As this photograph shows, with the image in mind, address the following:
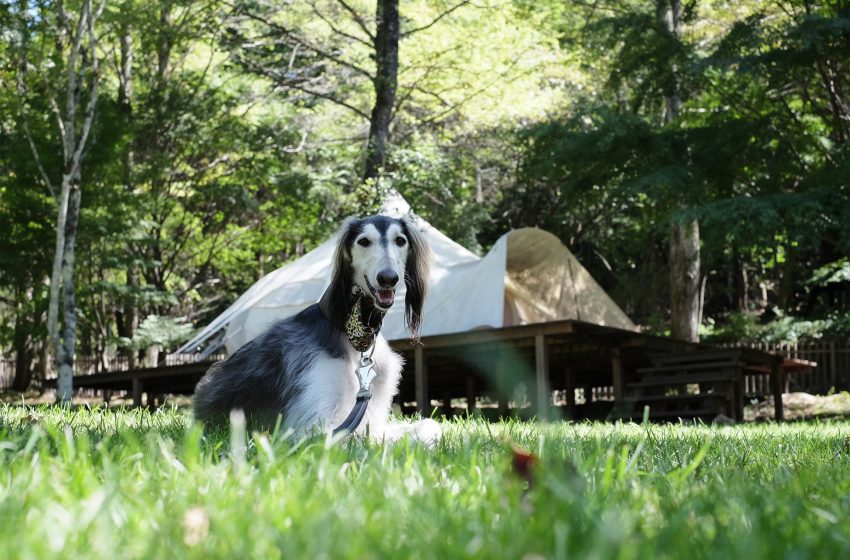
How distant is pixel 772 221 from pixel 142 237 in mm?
12414

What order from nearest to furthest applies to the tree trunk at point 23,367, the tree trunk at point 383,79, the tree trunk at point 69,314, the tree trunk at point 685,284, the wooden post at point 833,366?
1. the tree trunk at point 69,314
2. the tree trunk at point 383,79
3. the tree trunk at point 685,284
4. the wooden post at point 833,366
5. the tree trunk at point 23,367

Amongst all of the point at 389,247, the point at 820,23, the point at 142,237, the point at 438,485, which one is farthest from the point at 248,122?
the point at 438,485

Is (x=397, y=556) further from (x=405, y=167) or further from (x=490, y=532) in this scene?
(x=405, y=167)

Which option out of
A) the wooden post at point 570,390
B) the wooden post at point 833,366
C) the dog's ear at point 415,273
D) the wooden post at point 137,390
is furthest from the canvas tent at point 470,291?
the dog's ear at point 415,273

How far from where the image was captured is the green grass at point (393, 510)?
4.34ft

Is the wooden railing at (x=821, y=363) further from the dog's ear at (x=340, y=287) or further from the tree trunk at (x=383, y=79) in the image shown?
the dog's ear at (x=340, y=287)

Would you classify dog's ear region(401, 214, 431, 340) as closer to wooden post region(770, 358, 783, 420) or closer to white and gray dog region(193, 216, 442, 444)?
white and gray dog region(193, 216, 442, 444)

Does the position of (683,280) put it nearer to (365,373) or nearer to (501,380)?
(501,380)

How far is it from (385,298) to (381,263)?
0.16m

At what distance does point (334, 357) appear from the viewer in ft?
13.0

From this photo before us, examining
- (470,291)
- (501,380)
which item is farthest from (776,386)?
(470,291)

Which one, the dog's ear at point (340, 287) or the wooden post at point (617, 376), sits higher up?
the dog's ear at point (340, 287)

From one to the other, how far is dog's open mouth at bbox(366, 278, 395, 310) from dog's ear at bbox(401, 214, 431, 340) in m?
0.42

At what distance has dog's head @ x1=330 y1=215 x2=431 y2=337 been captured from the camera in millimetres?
3967
